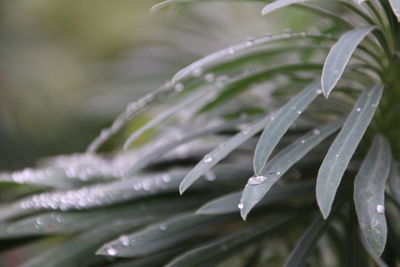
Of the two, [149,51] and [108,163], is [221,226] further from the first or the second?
[149,51]

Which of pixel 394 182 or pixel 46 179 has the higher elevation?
pixel 46 179

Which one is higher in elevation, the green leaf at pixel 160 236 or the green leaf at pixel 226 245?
the green leaf at pixel 160 236

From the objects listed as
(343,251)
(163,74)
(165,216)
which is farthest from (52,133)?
(343,251)

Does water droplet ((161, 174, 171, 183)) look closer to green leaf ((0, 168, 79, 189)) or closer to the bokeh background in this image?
green leaf ((0, 168, 79, 189))

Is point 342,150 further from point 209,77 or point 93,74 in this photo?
point 93,74

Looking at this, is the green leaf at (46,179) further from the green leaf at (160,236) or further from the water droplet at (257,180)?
the water droplet at (257,180)

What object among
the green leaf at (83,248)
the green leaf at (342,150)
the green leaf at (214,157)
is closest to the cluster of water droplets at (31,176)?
the green leaf at (83,248)

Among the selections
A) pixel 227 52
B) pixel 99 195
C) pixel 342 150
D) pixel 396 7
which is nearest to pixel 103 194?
pixel 99 195
